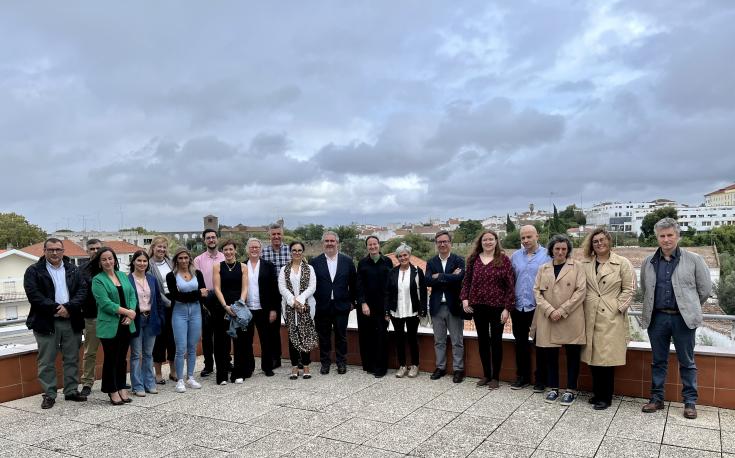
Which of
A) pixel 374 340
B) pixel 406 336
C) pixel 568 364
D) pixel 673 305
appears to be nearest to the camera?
pixel 673 305

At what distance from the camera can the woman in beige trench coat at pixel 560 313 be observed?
436 cm

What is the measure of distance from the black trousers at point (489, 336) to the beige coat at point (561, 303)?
0.43 metres

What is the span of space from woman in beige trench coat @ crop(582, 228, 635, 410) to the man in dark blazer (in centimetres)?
242

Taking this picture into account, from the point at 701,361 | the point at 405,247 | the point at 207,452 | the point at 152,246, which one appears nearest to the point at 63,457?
the point at 207,452

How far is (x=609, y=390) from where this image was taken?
14.1 ft

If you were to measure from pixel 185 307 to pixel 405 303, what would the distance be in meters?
2.19

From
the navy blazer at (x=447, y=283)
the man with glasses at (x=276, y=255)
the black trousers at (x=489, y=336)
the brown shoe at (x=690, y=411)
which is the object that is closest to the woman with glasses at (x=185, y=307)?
the man with glasses at (x=276, y=255)

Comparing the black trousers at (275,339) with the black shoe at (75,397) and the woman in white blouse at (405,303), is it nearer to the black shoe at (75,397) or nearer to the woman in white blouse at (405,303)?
the woman in white blouse at (405,303)

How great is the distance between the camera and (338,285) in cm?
566

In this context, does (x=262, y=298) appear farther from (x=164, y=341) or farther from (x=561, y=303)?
(x=561, y=303)

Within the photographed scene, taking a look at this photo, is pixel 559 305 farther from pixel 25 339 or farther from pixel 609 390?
pixel 25 339

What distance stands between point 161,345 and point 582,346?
4.10m

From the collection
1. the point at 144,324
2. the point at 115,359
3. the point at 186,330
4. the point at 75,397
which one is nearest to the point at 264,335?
the point at 186,330

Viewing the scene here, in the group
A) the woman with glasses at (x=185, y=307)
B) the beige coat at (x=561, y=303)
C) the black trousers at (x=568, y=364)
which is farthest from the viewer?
the woman with glasses at (x=185, y=307)
